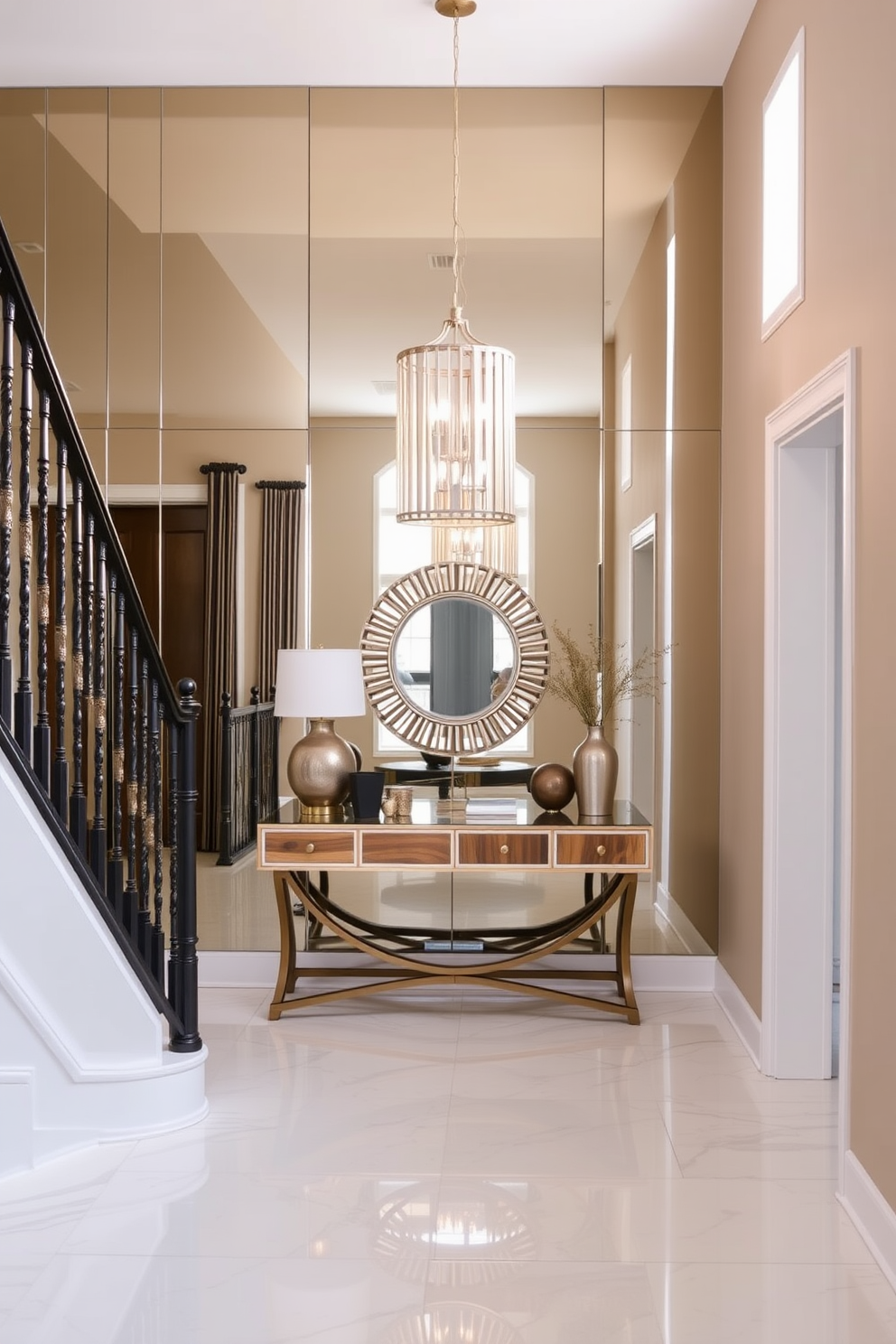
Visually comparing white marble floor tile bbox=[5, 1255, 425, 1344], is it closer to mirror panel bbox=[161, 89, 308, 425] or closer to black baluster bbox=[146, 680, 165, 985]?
black baluster bbox=[146, 680, 165, 985]

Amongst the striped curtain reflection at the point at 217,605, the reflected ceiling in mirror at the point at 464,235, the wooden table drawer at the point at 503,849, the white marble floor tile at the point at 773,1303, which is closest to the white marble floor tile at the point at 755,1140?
the white marble floor tile at the point at 773,1303

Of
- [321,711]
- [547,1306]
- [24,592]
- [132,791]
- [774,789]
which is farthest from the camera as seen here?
[321,711]

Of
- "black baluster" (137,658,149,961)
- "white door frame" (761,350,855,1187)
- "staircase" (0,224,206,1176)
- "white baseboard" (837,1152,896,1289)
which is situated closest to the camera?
"white baseboard" (837,1152,896,1289)

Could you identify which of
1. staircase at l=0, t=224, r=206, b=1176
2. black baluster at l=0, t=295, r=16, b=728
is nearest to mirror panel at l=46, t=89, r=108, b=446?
staircase at l=0, t=224, r=206, b=1176

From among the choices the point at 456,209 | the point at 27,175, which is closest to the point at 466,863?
the point at 456,209

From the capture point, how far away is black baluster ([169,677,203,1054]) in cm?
346

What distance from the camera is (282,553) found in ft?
16.0

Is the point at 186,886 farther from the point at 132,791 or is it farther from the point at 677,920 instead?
the point at 677,920

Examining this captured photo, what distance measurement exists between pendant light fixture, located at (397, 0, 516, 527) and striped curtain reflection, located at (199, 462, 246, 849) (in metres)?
0.74

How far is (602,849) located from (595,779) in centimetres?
27

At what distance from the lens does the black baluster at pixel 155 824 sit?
3453 millimetres

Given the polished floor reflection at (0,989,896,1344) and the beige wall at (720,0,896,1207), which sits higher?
the beige wall at (720,0,896,1207)

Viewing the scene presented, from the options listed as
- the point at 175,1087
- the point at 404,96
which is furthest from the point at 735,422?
the point at 175,1087

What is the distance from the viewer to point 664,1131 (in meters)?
3.40
